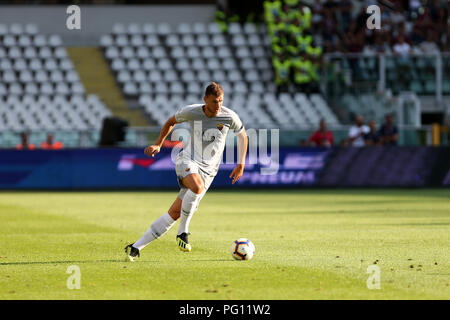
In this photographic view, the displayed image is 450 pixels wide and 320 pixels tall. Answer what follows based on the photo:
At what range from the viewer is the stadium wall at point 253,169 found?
92.0ft

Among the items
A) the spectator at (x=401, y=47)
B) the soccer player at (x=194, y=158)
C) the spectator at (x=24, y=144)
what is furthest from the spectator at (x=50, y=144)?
the soccer player at (x=194, y=158)

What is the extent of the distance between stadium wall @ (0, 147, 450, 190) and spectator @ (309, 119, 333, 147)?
20.8 inches

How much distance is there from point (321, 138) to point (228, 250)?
17037 mm

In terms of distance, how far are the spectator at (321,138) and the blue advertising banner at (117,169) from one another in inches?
21.2

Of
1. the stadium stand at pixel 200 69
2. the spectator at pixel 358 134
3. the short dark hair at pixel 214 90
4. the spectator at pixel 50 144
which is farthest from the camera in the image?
the stadium stand at pixel 200 69

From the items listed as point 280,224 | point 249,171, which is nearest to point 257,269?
point 280,224

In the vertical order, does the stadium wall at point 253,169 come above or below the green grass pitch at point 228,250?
above

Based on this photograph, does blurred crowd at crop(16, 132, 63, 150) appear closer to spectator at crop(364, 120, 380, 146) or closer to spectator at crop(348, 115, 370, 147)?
spectator at crop(348, 115, 370, 147)

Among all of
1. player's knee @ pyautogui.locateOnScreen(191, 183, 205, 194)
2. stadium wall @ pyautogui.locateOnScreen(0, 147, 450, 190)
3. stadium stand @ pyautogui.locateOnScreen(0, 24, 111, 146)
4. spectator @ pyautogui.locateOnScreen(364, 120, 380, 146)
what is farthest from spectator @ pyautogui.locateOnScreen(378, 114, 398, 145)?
player's knee @ pyautogui.locateOnScreen(191, 183, 205, 194)

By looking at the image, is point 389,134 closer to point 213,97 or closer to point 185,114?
point 185,114

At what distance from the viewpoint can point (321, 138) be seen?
2883 cm

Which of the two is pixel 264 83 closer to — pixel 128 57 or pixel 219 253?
pixel 128 57

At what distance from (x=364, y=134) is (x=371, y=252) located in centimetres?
1758

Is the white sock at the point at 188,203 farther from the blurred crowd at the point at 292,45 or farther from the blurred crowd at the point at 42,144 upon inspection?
the blurred crowd at the point at 292,45
